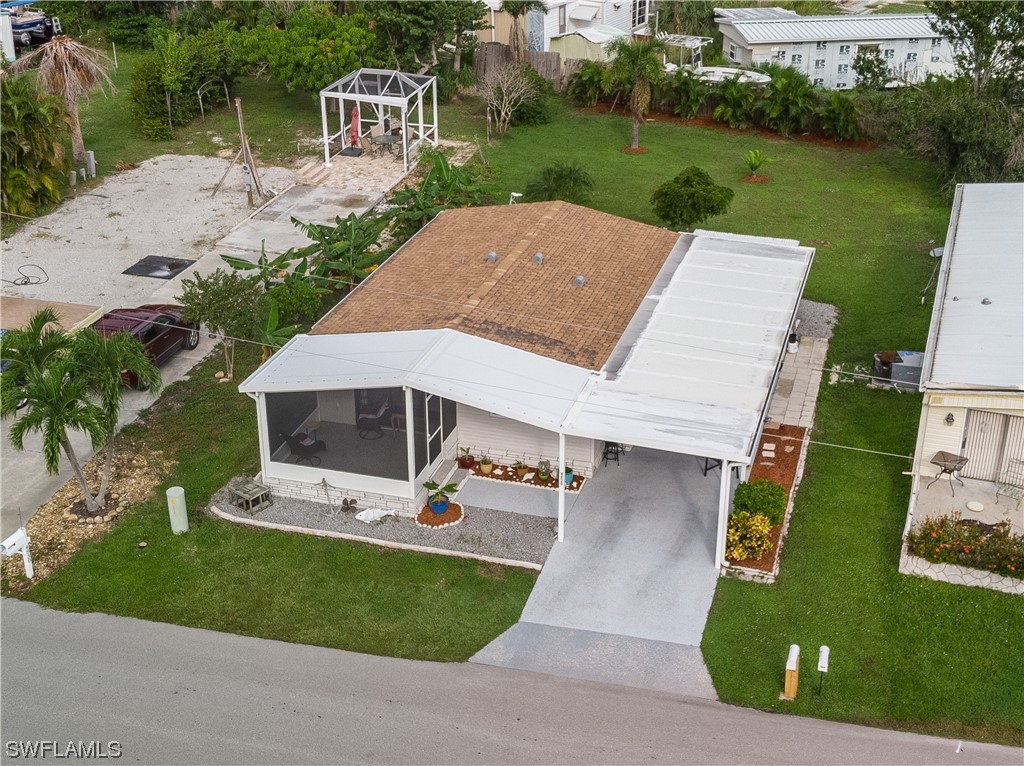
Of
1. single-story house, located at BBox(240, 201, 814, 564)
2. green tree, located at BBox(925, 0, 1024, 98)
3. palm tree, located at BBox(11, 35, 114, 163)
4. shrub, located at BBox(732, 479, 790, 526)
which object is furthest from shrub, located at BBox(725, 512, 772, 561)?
palm tree, located at BBox(11, 35, 114, 163)

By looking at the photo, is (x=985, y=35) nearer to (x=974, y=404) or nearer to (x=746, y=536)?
(x=974, y=404)

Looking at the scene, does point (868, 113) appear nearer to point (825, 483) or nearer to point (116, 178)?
point (825, 483)

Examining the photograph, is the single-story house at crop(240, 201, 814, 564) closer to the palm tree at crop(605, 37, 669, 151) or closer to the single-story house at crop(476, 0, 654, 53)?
the palm tree at crop(605, 37, 669, 151)

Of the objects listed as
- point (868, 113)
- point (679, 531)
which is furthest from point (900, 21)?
point (679, 531)

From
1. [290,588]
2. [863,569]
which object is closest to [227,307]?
[290,588]

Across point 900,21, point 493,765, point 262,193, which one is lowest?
point 493,765

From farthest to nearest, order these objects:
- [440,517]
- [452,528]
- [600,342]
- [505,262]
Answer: [505,262], [600,342], [440,517], [452,528]

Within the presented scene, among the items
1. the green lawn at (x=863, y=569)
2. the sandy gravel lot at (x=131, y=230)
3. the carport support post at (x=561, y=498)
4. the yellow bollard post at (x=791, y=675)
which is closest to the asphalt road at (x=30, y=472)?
the sandy gravel lot at (x=131, y=230)
